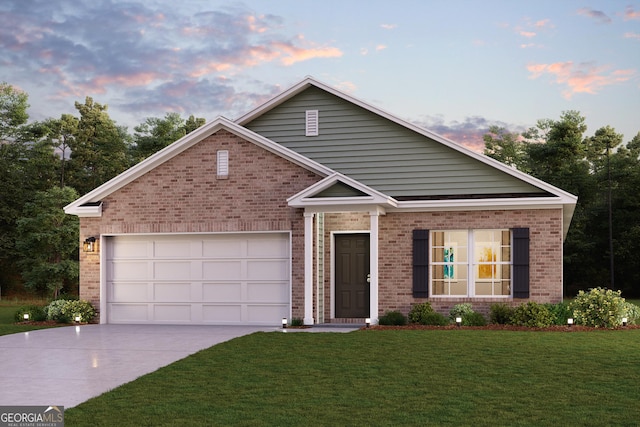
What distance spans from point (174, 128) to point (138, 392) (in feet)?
120

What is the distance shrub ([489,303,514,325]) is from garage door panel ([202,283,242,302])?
645 cm

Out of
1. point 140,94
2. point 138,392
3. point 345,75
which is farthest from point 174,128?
point 138,392

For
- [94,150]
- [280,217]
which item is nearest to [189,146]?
[280,217]

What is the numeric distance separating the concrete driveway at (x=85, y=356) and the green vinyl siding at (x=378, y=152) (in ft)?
17.8

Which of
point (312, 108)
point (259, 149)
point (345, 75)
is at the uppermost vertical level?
point (345, 75)

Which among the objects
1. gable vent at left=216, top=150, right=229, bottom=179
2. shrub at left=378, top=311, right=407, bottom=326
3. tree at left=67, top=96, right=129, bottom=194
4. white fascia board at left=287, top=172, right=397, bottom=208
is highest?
tree at left=67, top=96, right=129, bottom=194

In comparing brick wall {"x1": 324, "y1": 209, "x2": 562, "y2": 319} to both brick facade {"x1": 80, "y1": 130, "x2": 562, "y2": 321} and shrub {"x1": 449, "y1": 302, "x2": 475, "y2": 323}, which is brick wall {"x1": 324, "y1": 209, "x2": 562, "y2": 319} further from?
shrub {"x1": 449, "y1": 302, "x2": 475, "y2": 323}

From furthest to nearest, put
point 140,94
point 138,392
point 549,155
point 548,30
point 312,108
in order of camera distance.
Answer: point 549,155 < point 140,94 < point 548,30 < point 312,108 < point 138,392

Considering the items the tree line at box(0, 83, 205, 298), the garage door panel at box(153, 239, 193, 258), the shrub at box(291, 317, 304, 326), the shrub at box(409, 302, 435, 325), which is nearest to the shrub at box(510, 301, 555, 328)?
the shrub at box(409, 302, 435, 325)

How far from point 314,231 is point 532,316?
222 inches

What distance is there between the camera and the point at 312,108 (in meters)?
20.9

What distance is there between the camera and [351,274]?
742 inches

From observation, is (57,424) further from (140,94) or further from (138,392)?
(140,94)

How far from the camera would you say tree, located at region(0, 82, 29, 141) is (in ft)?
142
